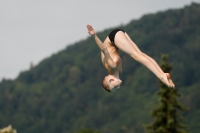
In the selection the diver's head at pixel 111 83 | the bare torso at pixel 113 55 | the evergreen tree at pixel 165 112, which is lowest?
the evergreen tree at pixel 165 112

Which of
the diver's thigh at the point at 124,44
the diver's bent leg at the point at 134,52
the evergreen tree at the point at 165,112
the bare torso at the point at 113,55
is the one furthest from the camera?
the evergreen tree at the point at 165,112

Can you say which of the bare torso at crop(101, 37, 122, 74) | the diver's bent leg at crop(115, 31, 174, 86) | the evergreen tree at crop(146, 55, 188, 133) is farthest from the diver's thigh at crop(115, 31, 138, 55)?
the evergreen tree at crop(146, 55, 188, 133)

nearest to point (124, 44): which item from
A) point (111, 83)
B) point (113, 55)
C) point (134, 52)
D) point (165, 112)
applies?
point (134, 52)

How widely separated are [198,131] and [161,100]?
125m

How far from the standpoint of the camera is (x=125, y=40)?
22.2 metres

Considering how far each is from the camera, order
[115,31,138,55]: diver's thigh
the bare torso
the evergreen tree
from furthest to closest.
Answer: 1. the evergreen tree
2. the bare torso
3. [115,31,138,55]: diver's thigh

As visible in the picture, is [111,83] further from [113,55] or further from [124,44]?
[124,44]

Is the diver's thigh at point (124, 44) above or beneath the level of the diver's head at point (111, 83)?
above

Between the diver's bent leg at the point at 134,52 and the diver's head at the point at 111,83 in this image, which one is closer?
the diver's bent leg at the point at 134,52

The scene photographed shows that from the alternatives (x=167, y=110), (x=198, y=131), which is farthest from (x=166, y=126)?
(x=198, y=131)

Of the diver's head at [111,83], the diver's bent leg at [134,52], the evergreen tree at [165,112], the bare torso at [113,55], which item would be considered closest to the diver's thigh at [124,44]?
the diver's bent leg at [134,52]

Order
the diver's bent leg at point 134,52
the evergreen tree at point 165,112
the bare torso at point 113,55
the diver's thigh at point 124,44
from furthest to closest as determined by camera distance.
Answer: the evergreen tree at point 165,112 → the bare torso at point 113,55 → the diver's thigh at point 124,44 → the diver's bent leg at point 134,52

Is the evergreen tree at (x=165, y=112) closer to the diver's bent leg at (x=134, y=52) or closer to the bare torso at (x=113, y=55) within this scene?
the bare torso at (x=113, y=55)

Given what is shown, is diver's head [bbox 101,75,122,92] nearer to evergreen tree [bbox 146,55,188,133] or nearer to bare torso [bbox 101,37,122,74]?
bare torso [bbox 101,37,122,74]
